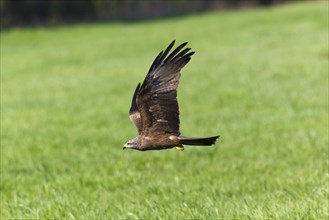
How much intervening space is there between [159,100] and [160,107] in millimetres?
45

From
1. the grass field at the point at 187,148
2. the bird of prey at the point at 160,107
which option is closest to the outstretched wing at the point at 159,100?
the bird of prey at the point at 160,107

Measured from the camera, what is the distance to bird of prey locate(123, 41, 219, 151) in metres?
2.77

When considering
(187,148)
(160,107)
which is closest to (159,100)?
(160,107)

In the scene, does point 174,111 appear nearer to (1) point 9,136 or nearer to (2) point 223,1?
(1) point 9,136

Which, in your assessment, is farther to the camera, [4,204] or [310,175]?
[310,175]

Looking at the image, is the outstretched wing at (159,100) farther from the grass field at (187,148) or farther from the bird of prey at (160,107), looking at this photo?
the grass field at (187,148)

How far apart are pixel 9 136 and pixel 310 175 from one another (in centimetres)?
529

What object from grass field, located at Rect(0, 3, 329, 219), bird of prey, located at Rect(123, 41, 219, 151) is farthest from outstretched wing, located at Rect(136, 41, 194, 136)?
grass field, located at Rect(0, 3, 329, 219)

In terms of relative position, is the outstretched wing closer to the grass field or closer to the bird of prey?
the bird of prey

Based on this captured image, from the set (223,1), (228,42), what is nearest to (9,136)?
(228,42)

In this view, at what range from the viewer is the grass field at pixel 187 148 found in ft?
15.6

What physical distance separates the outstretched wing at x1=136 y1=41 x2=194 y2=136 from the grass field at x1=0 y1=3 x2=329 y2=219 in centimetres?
150

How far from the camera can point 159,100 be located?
2844 mm

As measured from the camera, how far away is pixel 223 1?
55844 millimetres
